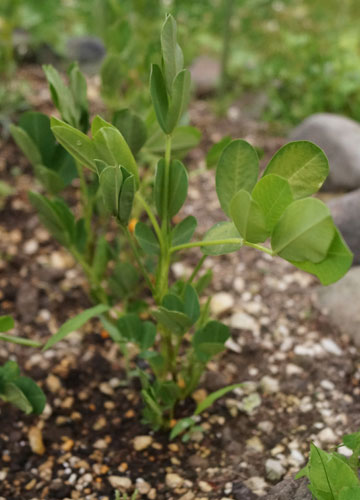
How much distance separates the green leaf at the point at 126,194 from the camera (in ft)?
3.14

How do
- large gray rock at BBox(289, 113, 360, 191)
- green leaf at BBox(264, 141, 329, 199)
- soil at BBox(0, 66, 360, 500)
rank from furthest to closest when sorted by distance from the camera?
large gray rock at BBox(289, 113, 360, 191)
soil at BBox(0, 66, 360, 500)
green leaf at BBox(264, 141, 329, 199)

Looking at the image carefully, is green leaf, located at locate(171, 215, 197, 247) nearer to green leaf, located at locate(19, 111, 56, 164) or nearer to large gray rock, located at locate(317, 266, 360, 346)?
green leaf, located at locate(19, 111, 56, 164)

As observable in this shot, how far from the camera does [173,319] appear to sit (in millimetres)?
1125

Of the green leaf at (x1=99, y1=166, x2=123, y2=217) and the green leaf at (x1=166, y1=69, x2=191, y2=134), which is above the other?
the green leaf at (x1=166, y1=69, x2=191, y2=134)

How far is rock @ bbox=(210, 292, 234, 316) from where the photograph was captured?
5.80 ft

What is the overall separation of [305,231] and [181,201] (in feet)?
1.15

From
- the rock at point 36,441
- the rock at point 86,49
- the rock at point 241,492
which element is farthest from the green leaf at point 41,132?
→ the rock at point 86,49

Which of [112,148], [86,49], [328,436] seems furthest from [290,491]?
[86,49]

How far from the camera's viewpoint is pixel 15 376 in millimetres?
1227

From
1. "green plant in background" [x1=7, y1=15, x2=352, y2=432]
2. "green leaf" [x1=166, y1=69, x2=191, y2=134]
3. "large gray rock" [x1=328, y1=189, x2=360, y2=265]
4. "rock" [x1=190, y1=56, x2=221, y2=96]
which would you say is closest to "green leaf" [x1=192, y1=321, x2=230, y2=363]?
"green plant in background" [x1=7, y1=15, x2=352, y2=432]

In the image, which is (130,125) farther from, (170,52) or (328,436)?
(328,436)

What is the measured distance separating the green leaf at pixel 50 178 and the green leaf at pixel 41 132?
4cm

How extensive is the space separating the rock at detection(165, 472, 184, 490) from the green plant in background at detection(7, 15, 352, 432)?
0.09 meters

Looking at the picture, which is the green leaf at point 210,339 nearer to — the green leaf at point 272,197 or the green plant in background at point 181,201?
the green plant in background at point 181,201
